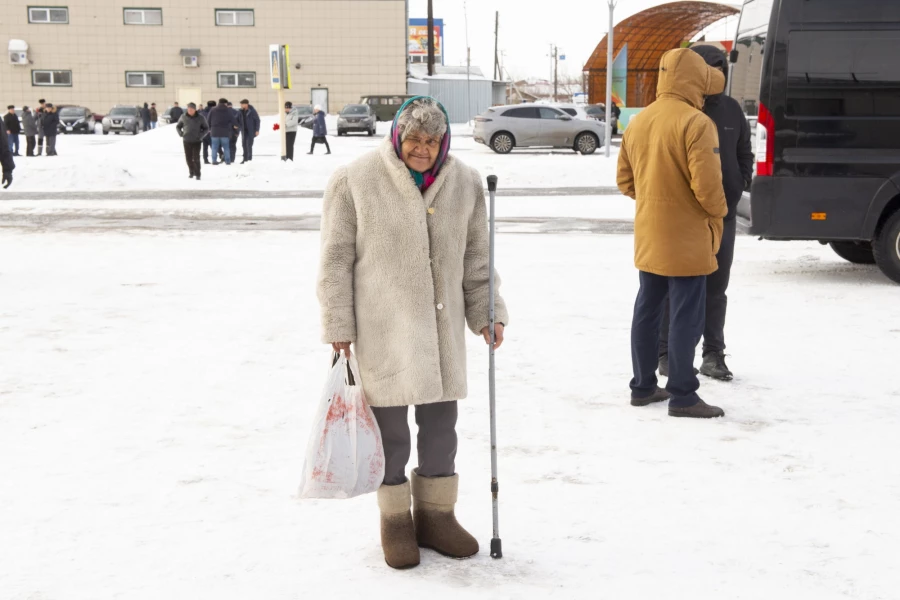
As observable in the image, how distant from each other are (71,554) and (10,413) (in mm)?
2089

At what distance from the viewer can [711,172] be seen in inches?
209

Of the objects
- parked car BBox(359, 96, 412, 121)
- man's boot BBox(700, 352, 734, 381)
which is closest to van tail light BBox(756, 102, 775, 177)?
man's boot BBox(700, 352, 734, 381)

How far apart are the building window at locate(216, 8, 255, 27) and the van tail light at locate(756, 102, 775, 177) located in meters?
52.9

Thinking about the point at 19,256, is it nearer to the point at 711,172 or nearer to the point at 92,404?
the point at 92,404

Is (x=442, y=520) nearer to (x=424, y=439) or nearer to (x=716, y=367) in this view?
(x=424, y=439)

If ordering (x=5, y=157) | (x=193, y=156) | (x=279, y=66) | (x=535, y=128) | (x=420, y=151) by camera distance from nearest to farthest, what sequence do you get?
(x=420, y=151)
(x=5, y=157)
(x=193, y=156)
(x=279, y=66)
(x=535, y=128)

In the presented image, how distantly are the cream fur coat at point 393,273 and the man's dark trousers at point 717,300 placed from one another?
9.25 feet

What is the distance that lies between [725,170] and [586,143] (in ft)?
84.9

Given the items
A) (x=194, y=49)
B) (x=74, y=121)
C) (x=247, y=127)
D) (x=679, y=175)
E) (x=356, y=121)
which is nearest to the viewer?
(x=679, y=175)

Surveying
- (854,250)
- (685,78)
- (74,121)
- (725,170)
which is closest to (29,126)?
(74,121)

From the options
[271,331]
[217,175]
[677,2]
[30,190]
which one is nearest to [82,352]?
[271,331]

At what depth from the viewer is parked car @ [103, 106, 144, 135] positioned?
48.2 m

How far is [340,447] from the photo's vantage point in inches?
144

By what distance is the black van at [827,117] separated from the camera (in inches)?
349
